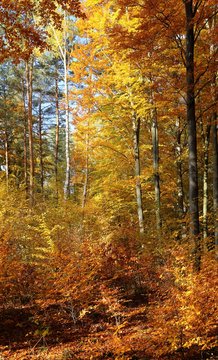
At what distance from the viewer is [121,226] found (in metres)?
11.5

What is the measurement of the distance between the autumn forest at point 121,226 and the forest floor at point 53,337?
0.09ft

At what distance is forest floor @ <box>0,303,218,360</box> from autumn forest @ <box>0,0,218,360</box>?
1.1 inches

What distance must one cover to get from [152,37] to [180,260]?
16.5 ft

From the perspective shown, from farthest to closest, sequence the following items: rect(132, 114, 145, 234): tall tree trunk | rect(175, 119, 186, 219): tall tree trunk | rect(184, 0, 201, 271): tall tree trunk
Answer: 1. rect(175, 119, 186, 219): tall tree trunk
2. rect(132, 114, 145, 234): tall tree trunk
3. rect(184, 0, 201, 271): tall tree trunk

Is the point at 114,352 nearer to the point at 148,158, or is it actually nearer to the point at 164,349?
the point at 164,349

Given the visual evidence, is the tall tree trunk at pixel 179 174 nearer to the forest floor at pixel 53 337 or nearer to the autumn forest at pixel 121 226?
the autumn forest at pixel 121 226

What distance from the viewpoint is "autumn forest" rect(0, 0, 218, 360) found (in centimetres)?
538

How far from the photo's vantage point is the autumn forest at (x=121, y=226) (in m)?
5.38

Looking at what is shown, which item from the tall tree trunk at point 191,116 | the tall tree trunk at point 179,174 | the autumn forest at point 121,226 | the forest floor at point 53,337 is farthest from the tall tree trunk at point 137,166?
the tall tree trunk at point 191,116

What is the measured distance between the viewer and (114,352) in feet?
17.6

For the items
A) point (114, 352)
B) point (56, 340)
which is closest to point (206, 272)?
point (114, 352)

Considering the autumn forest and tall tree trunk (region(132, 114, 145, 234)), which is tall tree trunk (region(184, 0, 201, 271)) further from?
tall tree trunk (region(132, 114, 145, 234))

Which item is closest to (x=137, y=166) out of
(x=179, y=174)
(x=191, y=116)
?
(x=179, y=174)

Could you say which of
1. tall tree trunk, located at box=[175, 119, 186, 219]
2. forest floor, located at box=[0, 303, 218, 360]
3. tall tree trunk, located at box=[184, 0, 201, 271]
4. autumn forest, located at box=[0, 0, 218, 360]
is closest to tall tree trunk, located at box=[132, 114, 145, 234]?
autumn forest, located at box=[0, 0, 218, 360]
